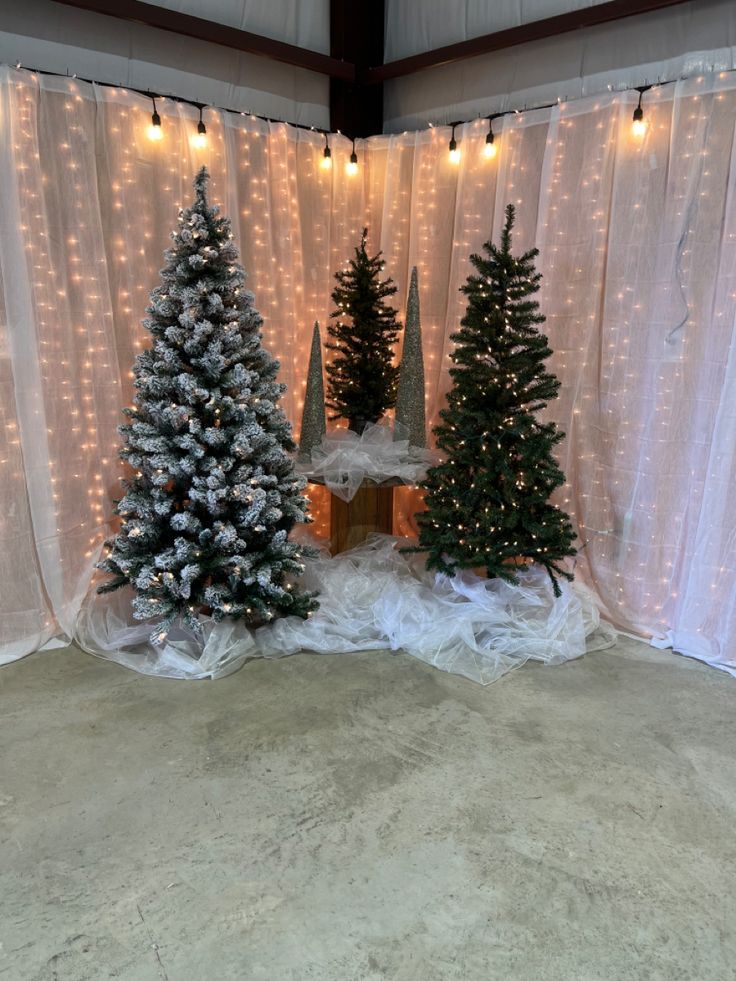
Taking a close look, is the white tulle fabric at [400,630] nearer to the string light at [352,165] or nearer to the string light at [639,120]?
the string light at [639,120]

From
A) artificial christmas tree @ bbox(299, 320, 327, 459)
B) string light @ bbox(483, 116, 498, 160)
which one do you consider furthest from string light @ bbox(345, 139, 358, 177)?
artificial christmas tree @ bbox(299, 320, 327, 459)

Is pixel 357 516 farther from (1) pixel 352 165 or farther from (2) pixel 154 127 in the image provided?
(2) pixel 154 127

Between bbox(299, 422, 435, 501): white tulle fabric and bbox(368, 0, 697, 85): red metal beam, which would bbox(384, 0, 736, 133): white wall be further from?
bbox(299, 422, 435, 501): white tulle fabric

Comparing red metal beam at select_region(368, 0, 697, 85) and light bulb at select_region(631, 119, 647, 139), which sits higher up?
red metal beam at select_region(368, 0, 697, 85)

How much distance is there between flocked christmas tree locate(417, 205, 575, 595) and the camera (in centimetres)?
328

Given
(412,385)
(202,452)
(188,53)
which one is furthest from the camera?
(412,385)

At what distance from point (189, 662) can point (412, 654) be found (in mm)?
986

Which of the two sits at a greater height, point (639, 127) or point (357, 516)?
point (639, 127)

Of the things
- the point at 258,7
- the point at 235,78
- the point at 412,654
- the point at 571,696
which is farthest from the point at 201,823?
the point at 258,7

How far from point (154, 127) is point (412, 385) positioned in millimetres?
1733

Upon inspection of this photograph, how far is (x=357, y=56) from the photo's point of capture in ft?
13.9

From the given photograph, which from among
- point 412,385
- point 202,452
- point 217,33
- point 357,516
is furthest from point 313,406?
point 217,33

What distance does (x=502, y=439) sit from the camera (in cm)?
333

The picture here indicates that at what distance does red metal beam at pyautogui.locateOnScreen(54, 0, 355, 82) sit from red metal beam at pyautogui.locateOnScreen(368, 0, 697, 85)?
261mm
